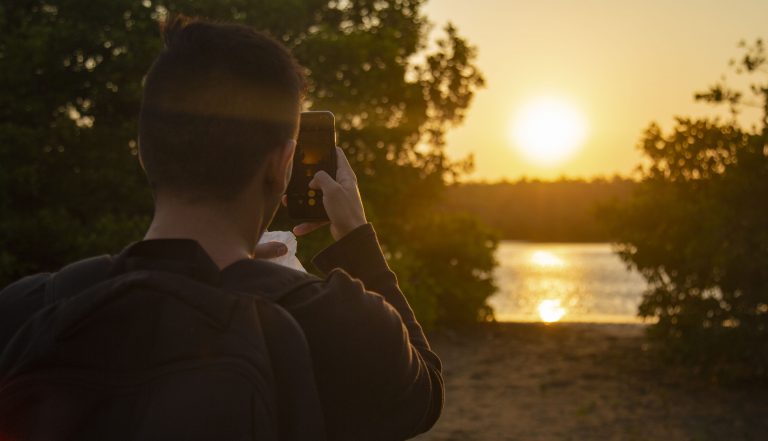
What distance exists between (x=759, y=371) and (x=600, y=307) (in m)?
11.2

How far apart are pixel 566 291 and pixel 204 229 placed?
79.4 feet

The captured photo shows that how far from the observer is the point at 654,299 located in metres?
10.5

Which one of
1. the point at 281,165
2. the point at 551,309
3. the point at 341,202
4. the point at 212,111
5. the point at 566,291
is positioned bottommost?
the point at 566,291

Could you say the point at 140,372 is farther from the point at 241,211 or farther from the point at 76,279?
the point at 241,211

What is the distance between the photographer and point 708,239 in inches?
381

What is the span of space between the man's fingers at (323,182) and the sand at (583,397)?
6.43 meters

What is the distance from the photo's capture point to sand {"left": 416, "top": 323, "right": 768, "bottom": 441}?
8.34m

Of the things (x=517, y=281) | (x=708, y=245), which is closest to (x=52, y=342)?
(x=708, y=245)

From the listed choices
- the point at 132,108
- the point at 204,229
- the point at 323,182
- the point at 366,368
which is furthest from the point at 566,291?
the point at 204,229

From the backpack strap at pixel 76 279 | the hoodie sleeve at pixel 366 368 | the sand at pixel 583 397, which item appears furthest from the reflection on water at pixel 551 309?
the backpack strap at pixel 76 279

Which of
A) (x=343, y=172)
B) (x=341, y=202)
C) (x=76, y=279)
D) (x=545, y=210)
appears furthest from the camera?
(x=545, y=210)

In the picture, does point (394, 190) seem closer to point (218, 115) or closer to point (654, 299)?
point (654, 299)

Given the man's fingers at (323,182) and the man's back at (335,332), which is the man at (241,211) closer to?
the man's back at (335,332)

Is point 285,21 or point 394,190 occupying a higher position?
point 285,21
